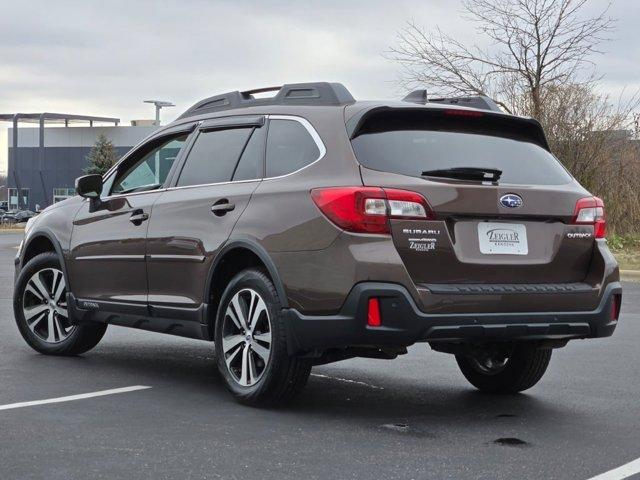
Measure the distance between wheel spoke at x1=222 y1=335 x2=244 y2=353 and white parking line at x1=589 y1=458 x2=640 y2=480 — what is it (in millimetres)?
2351

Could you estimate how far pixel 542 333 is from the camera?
20.0 feet

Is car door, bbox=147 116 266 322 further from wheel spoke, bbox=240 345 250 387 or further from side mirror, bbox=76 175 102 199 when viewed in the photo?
side mirror, bbox=76 175 102 199

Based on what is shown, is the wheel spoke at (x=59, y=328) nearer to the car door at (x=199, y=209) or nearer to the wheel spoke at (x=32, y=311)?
the wheel spoke at (x=32, y=311)

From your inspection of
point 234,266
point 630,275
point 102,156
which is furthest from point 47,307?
point 102,156

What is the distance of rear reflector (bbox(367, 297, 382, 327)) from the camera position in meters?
5.79

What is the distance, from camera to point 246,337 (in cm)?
651

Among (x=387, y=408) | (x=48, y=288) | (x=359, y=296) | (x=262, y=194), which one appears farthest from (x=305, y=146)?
(x=48, y=288)

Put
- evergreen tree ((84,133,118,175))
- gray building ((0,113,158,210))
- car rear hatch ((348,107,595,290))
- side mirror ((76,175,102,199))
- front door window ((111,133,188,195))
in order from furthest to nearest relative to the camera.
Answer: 1. gray building ((0,113,158,210))
2. evergreen tree ((84,133,118,175))
3. side mirror ((76,175,102,199))
4. front door window ((111,133,188,195))
5. car rear hatch ((348,107,595,290))

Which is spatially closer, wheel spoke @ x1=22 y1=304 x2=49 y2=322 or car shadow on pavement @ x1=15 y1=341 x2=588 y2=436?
car shadow on pavement @ x1=15 y1=341 x2=588 y2=436

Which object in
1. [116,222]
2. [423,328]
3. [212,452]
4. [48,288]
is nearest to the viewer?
[212,452]

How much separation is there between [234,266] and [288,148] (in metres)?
0.77

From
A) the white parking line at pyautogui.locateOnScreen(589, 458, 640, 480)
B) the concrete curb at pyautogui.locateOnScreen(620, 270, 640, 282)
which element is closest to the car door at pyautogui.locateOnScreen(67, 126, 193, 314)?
the white parking line at pyautogui.locateOnScreen(589, 458, 640, 480)

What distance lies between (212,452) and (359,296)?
3.64ft

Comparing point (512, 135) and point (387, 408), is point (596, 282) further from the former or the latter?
point (387, 408)
